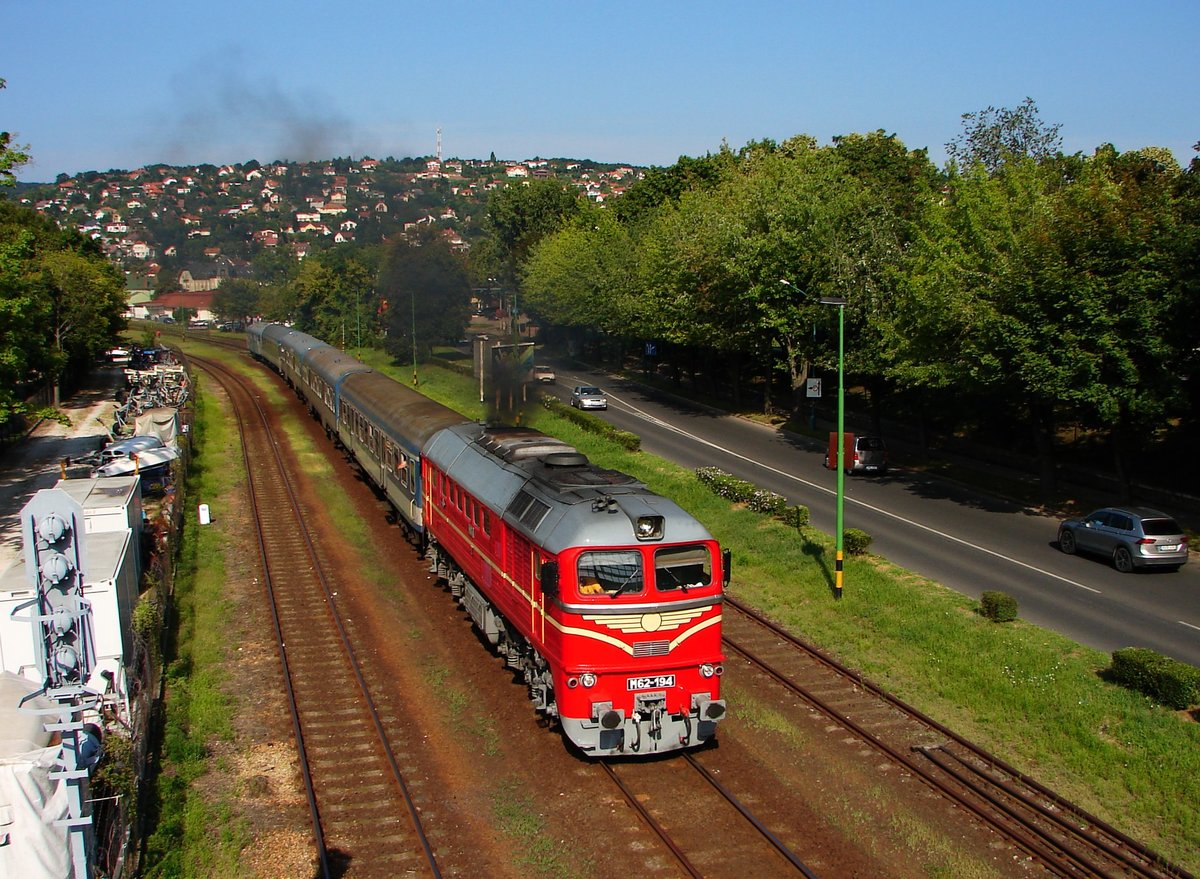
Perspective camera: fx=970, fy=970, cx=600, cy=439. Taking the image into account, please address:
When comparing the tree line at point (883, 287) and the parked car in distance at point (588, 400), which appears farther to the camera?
the parked car in distance at point (588, 400)

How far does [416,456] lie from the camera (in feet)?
85.8

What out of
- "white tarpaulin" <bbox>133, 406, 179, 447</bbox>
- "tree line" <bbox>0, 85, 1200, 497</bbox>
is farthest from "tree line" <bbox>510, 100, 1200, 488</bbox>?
"white tarpaulin" <bbox>133, 406, 179, 447</bbox>

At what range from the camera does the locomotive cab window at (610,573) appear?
1488 cm

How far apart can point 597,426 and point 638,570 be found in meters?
32.8

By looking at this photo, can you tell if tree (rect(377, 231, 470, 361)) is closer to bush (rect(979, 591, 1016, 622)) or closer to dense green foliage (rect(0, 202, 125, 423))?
dense green foliage (rect(0, 202, 125, 423))

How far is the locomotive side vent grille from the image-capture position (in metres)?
15.0

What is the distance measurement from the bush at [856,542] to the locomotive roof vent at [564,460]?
1176 centimetres

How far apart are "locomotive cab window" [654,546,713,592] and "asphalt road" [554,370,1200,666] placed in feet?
36.5

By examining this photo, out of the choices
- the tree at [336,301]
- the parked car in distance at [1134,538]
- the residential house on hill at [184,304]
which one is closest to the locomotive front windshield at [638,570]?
the parked car in distance at [1134,538]

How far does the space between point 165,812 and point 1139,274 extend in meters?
30.0

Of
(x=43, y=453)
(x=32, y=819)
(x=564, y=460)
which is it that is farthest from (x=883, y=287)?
(x=32, y=819)

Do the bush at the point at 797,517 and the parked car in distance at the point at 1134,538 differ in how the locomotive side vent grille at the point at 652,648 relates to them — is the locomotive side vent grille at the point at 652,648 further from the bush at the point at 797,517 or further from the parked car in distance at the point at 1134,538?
the parked car in distance at the point at 1134,538

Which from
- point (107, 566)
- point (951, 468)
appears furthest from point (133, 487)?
point (951, 468)

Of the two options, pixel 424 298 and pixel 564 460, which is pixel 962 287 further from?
pixel 424 298
